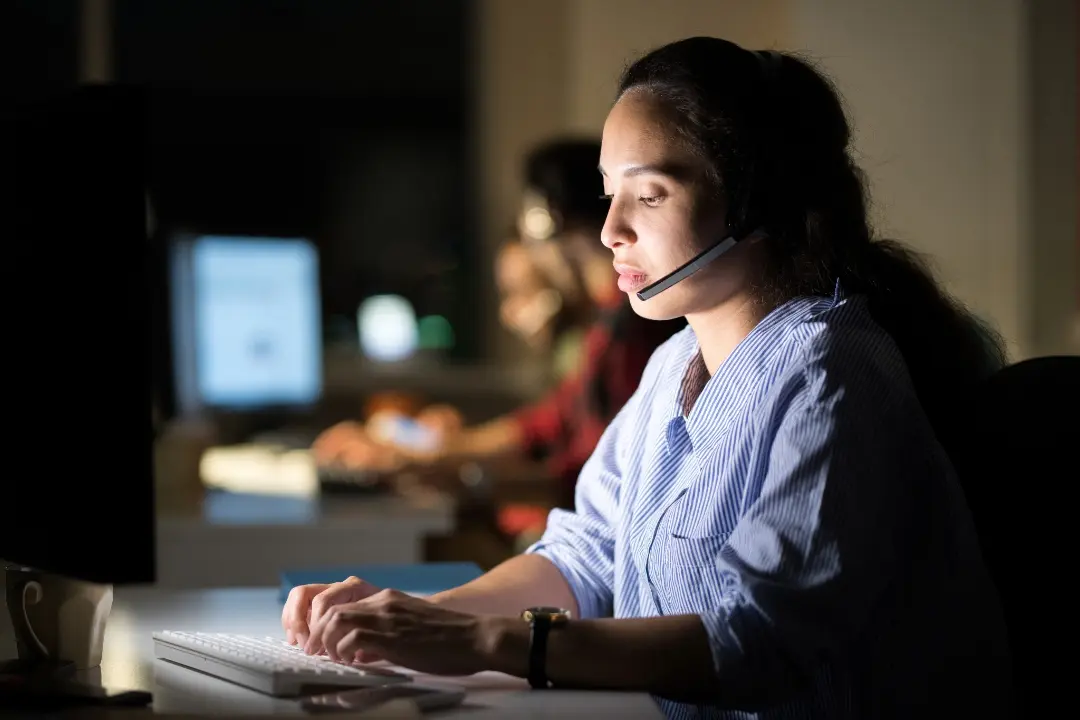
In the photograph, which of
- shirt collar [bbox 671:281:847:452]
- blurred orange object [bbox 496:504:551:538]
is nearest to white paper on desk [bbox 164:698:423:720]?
shirt collar [bbox 671:281:847:452]

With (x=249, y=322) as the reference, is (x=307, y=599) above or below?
below

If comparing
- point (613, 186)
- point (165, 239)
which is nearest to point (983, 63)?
point (613, 186)

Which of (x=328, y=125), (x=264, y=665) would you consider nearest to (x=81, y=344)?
(x=264, y=665)

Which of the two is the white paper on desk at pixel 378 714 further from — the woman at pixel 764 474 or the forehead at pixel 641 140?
the forehead at pixel 641 140

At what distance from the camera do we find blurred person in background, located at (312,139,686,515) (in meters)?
2.61

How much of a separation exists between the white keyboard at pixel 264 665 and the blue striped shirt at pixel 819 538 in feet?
0.93

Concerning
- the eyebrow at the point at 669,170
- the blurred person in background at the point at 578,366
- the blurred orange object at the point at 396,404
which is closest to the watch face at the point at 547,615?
the eyebrow at the point at 669,170

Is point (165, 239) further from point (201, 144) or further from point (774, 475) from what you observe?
point (201, 144)

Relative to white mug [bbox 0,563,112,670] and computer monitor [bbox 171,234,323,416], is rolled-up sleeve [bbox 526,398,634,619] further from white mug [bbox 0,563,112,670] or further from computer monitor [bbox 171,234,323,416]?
computer monitor [bbox 171,234,323,416]

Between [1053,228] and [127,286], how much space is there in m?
2.35

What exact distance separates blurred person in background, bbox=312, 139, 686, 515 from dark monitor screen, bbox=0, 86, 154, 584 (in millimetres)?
1460

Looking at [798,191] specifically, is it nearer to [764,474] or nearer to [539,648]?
[764,474]

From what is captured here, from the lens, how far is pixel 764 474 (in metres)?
1.03

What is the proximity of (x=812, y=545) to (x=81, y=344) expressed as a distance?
58 cm
